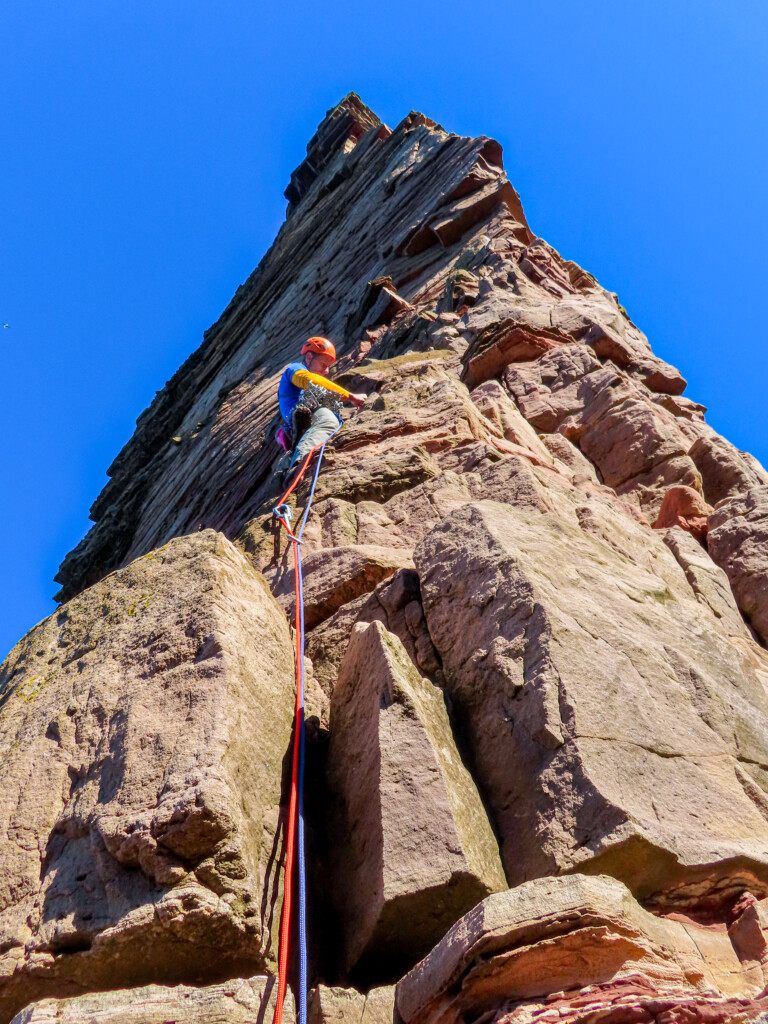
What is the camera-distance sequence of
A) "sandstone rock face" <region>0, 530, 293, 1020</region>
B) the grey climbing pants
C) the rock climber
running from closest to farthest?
1. "sandstone rock face" <region>0, 530, 293, 1020</region>
2. the grey climbing pants
3. the rock climber

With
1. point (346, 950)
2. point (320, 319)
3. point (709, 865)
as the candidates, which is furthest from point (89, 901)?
point (320, 319)

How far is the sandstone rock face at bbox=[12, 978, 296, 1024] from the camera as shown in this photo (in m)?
3.58

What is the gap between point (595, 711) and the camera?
474cm

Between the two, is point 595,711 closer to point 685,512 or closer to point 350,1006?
point 350,1006

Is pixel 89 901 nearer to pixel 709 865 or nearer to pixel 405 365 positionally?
pixel 709 865

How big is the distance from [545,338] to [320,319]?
40.6ft

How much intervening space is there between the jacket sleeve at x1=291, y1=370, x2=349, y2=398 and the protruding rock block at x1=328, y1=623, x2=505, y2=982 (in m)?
7.05

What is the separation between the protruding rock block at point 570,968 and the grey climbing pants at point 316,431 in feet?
23.7

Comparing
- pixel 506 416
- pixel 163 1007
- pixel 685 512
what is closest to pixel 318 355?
pixel 506 416

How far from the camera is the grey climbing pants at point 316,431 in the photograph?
1052cm

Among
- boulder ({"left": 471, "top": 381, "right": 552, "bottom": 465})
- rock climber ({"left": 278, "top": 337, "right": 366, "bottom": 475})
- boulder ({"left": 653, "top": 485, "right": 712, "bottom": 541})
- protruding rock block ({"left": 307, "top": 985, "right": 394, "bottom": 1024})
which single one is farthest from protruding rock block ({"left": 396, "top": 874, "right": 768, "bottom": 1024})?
rock climber ({"left": 278, "top": 337, "right": 366, "bottom": 475})

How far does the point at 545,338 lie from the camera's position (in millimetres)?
12547

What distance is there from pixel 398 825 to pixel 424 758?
366mm

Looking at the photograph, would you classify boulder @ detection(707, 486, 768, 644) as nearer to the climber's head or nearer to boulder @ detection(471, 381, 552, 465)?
boulder @ detection(471, 381, 552, 465)
